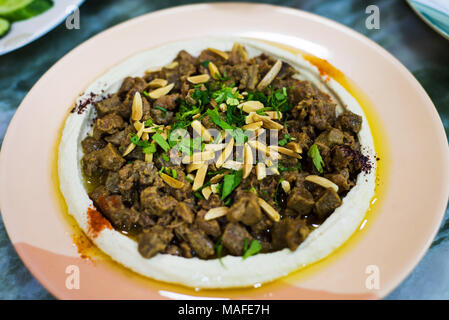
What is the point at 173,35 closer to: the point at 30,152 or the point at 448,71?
the point at 30,152

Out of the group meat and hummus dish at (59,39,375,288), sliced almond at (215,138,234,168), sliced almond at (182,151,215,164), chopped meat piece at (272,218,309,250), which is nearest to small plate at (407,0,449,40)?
meat and hummus dish at (59,39,375,288)

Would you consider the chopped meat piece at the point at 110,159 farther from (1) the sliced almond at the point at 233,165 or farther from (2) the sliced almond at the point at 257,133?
(2) the sliced almond at the point at 257,133

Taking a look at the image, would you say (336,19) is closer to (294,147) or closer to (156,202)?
(294,147)

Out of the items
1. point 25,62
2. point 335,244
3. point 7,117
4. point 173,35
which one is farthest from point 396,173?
point 25,62

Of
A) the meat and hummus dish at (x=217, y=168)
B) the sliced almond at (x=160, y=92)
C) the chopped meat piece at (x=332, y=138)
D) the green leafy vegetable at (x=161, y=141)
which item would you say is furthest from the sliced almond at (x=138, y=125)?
the chopped meat piece at (x=332, y=138)

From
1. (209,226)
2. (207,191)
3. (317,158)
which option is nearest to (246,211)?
(209,226)

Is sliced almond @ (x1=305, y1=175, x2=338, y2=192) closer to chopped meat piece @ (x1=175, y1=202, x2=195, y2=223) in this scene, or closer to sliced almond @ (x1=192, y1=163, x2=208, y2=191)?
sliced almond @ (x1=192, y1=163, x2=208, y2=191)
